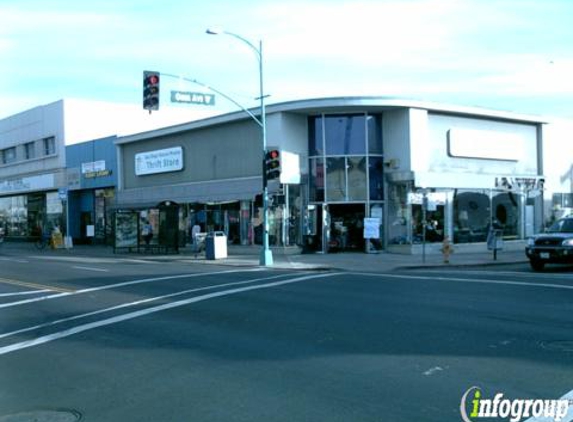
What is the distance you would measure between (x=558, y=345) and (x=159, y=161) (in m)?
32.8

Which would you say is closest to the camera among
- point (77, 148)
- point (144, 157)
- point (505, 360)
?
point (505, 360)

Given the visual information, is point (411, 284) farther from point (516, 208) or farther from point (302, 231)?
point (516, 208)

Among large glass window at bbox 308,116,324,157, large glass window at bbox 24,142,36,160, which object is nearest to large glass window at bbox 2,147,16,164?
large glass window at bbox 24,142,36,160

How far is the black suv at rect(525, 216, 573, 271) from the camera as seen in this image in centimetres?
2016

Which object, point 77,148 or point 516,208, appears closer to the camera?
point 516,208

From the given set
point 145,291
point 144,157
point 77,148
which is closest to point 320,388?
point 145,291

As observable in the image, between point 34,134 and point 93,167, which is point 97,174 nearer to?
point 93,167

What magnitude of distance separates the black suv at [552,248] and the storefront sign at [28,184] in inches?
1511

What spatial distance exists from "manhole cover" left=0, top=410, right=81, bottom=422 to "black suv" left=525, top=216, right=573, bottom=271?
1742 cm

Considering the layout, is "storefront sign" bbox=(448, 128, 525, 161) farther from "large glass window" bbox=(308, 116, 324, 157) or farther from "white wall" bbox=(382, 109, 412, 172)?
"large glass window" bbox=(308, 116, 324, 157)

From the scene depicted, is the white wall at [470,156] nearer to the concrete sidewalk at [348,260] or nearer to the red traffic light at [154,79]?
the concrete sidewalk at [348,260]

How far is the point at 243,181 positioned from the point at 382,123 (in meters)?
7.50

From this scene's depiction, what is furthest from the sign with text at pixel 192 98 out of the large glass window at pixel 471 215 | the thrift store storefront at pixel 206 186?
the large glass window at pixel 471 215

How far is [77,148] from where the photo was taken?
154ft
